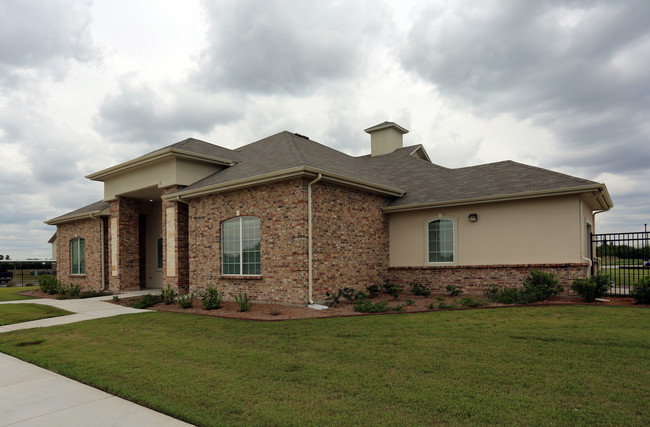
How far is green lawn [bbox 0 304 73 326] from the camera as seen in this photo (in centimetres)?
1145

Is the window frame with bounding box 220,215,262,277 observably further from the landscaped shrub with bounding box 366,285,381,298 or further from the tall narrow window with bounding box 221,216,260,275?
the landscaped shrub with bounding box 366,285,381,298

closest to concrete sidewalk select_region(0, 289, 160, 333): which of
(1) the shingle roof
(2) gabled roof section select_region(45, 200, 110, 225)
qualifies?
(1) the shingle roof

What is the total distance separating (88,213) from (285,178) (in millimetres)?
13309

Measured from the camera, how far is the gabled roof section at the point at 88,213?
19269 millimetres

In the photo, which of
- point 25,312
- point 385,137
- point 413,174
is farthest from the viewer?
point 385,137

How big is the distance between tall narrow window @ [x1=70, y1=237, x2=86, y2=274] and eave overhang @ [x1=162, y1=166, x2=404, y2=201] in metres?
9.48

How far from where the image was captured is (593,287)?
396 inches

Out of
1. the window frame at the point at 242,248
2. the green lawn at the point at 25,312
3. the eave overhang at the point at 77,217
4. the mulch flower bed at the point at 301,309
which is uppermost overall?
the eave overhang at the point at 77,217

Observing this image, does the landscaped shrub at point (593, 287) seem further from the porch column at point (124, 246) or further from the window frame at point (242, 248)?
the porch column at point (124, 246)

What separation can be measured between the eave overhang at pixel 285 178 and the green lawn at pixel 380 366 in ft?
13.3

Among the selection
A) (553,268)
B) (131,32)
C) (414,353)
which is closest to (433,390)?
(414,353)

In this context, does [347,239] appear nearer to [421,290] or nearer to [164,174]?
[421,290]

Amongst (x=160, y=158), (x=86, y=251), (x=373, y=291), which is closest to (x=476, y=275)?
(x=373, y=291)

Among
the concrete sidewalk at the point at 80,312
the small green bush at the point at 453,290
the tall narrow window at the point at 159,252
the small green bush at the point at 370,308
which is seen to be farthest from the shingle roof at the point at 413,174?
the tall narrow window at the point at 159,252
